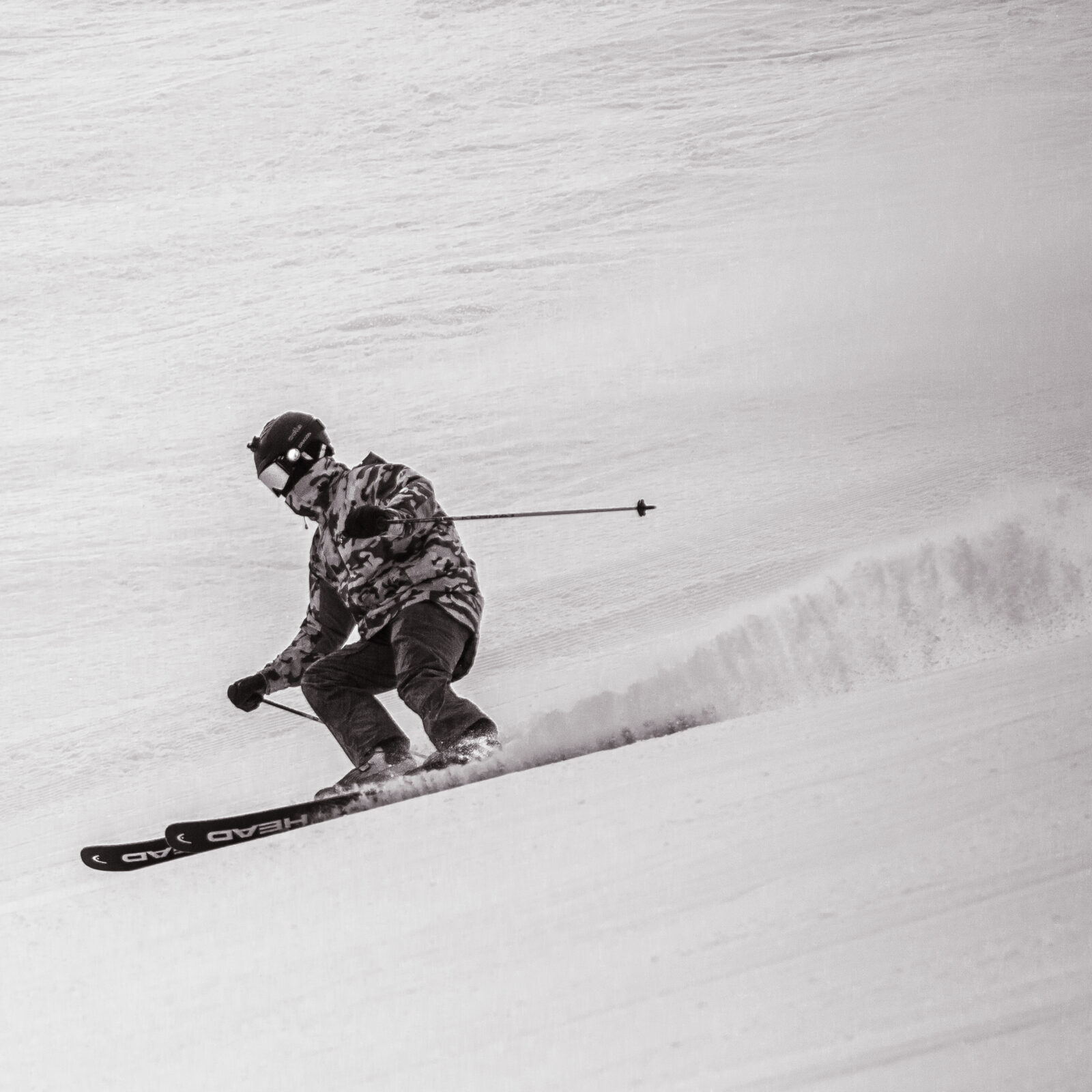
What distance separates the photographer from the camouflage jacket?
Answer: 4.47 meters

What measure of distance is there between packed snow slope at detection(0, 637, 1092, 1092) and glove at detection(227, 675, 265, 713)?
33.3 inches

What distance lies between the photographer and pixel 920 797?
10.4 feet

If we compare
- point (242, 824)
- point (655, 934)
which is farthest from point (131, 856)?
point (655, 934)

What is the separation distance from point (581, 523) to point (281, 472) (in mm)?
3776

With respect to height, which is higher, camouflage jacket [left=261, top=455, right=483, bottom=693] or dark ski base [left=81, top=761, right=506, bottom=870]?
camouflage jacket [left=261, top=455, right=483, bottom=693]

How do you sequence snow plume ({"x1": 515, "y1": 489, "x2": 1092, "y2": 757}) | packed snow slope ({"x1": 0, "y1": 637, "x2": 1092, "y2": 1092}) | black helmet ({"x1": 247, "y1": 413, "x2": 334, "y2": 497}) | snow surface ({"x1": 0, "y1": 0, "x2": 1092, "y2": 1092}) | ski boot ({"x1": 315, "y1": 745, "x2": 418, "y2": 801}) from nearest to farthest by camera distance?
packed snow slope ({"x1": 0, "y1": 637, "x2": 1092, "y2": 1092}), snow surface ({"x1": 0, "y1": 0, "x2": 1092, "y2": 1092}), ski boot ({"x1": 315, "y1": 745, "x2": 418, "y2": 801}), black helmet ({"x1": 247, "y1": 413, "x2": 334, "y2": 497}), snow plume ({"x1": 515, "y1": 489, "x2": 1092, "y2": 757})

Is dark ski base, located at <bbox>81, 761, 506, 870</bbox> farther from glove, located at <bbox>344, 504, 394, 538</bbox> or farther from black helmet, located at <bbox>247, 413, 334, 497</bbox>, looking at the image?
black helmet, located at <bbox>247, 413, 334, 497</bbox>

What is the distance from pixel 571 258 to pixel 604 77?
400 centimetres

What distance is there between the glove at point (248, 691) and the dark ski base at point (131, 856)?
0.68 m

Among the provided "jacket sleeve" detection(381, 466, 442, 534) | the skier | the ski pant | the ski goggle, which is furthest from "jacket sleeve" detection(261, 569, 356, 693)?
"jacket sleeve" detection(381, 466, 442, 534)

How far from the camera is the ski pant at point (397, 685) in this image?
4184 millimetres

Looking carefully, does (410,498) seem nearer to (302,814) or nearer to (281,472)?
(281,472)

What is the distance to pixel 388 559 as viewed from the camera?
450cm

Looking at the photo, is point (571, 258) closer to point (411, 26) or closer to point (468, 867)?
point (411, 26)
